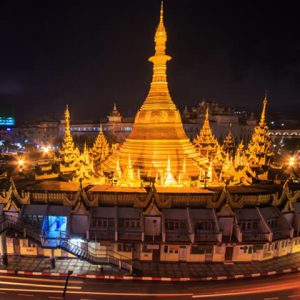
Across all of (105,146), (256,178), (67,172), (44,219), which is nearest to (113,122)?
(105,146)

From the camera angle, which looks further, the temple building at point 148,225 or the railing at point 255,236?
the railing at point 255,236

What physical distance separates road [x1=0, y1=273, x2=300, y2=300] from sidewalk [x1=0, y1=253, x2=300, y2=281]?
0.57 meters

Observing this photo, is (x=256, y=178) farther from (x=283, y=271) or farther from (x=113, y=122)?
(x=113, y=122)

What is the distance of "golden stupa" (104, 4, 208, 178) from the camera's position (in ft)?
114

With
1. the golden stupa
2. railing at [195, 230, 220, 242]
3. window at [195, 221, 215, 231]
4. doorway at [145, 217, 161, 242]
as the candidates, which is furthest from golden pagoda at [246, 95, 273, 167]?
doorway at [145, 217, 161, 242]

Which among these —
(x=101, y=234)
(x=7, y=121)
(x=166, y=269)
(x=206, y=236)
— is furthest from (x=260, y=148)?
(x=7, y=121)

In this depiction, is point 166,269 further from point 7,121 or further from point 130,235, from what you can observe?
point 7,121

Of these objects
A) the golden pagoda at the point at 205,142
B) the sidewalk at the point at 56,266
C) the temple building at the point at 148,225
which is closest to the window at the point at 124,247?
the temple building at the point at 148,225

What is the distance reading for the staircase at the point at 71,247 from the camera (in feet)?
71.1

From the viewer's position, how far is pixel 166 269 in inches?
877

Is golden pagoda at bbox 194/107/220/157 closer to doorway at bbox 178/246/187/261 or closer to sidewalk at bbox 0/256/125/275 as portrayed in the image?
doorway at bbox 178/246/187/261

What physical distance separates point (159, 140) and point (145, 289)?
21.5m

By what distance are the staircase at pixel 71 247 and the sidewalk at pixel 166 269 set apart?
70cm

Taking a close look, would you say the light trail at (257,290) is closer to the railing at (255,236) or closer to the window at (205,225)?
the railing at (255,236)
